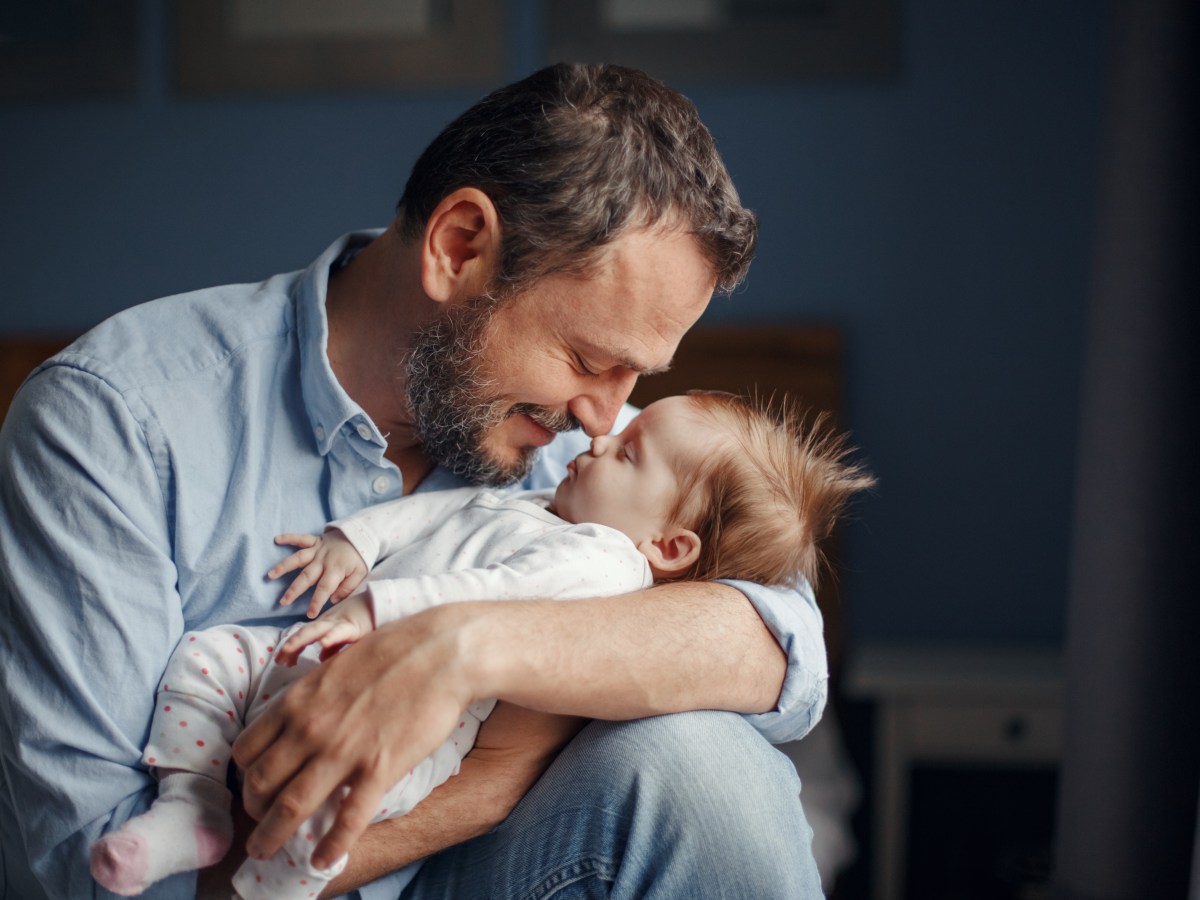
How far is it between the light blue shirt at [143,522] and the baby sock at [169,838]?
0.07 metres

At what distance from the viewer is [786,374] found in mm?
2719

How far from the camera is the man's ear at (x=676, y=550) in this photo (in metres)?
1.41

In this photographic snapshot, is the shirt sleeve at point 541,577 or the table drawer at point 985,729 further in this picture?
the table drawer at point 985,729

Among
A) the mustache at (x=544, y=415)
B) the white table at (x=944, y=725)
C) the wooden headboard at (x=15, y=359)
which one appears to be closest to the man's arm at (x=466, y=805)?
the mustache at (x=544, y=415)

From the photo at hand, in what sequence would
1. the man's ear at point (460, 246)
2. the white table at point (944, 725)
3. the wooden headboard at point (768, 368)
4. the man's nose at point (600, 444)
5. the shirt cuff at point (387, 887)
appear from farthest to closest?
the wooden headboard at point (768, 368) < the white table at point (944, 725) < the man's nose at point (600, 444) < the man's ear at point (460, 246) < the shirt cuff at point (387, 887)

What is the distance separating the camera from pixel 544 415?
142cm

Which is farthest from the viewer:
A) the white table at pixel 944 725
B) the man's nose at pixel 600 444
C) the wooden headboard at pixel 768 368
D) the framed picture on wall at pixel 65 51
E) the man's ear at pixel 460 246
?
the framed picture on wall at pixel 65 51

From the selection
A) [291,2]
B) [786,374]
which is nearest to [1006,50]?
[786,374]

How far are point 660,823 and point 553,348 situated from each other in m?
0.54

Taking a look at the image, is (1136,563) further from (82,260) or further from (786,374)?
(82,260)

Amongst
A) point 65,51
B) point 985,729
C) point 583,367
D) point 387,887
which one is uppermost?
point 65,51

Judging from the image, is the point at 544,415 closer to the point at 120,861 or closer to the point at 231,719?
the point at 231,719

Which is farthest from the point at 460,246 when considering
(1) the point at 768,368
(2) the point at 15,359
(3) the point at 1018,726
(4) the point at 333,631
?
(2) the point at 15,359

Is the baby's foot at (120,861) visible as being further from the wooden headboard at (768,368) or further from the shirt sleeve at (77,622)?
the wooden headboard at (768,368)
